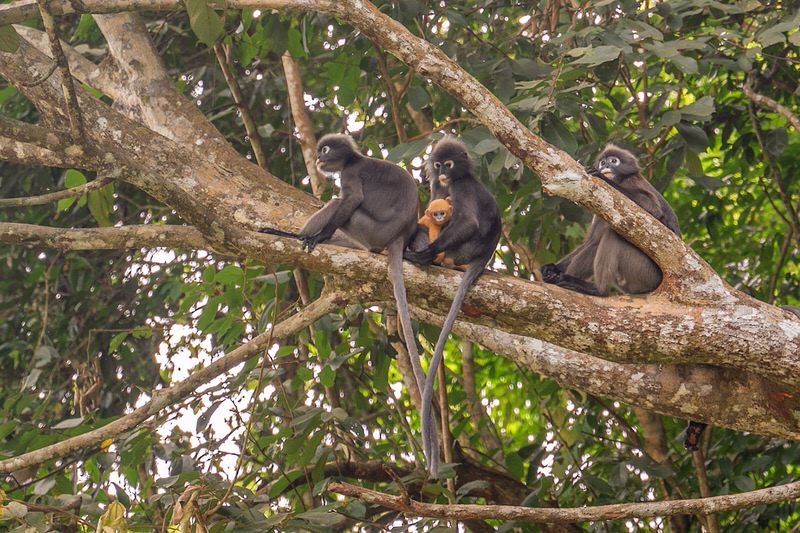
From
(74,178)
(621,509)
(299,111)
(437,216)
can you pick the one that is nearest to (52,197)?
(74,178)

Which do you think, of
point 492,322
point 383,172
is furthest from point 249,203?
point 492,322

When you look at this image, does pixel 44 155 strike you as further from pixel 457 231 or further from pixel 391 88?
pixel 391 88

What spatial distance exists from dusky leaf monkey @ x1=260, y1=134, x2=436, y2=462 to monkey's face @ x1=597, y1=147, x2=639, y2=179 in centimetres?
89

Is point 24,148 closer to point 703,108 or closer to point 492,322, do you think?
point 492,322

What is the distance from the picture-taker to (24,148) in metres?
3.62

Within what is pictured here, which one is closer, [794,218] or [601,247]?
[601,247]

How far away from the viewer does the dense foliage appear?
157 inches

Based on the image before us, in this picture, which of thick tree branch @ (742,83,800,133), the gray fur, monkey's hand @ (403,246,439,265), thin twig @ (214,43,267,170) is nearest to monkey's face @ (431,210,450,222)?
the gray fur

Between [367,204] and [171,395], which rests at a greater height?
[367,204]

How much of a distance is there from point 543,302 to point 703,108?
1191 mm

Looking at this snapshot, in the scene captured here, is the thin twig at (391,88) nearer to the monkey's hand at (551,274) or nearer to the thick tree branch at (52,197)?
the monkey's hand at (551,274)

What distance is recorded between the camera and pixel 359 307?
4.61m

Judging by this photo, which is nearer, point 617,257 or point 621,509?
point 621,509

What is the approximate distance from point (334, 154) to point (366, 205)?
0.40 m
